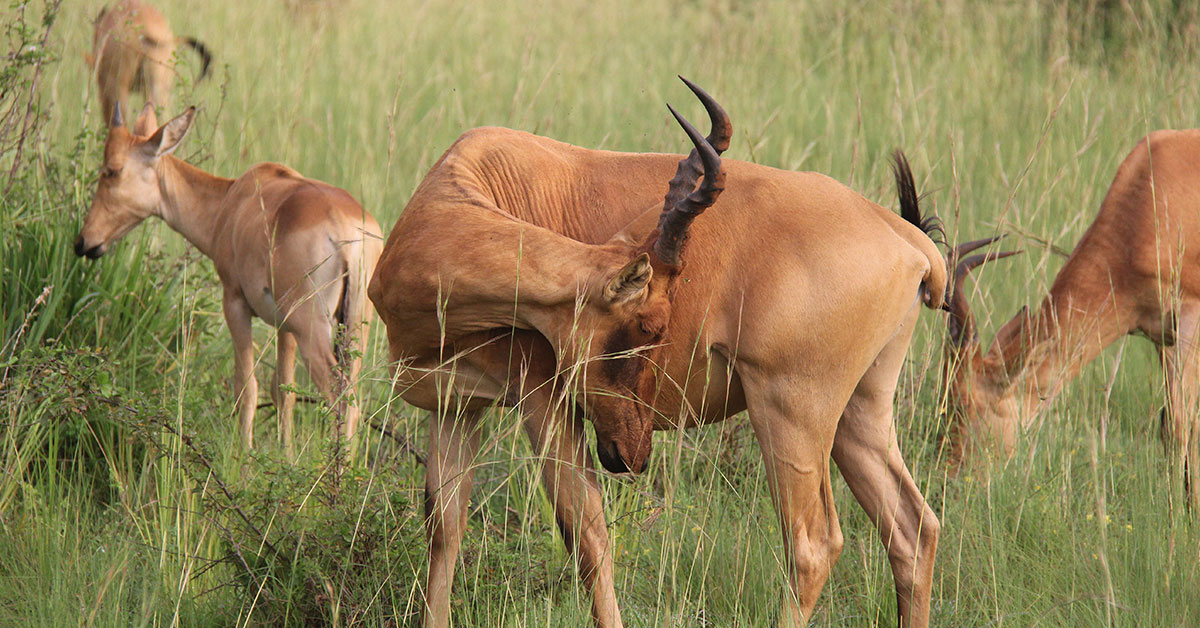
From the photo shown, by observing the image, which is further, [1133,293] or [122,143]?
[122,143]

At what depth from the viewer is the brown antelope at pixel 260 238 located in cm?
547

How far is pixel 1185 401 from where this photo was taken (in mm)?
5059

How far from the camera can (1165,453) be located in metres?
5.20

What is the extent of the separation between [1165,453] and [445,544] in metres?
3.32

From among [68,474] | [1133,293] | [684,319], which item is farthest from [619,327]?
[1133,293]

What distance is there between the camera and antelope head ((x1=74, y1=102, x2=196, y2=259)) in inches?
240

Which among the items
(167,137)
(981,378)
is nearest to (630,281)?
(981,378)

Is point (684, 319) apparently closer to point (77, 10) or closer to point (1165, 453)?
point (1165, 453)

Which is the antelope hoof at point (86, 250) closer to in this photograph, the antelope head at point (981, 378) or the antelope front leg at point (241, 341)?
the antelope front leg at point (241, 341)

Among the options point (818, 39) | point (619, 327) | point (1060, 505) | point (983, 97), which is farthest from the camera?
point (818, 39)

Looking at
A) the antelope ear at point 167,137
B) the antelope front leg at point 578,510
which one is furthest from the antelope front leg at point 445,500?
the antelope ear at point 167,137

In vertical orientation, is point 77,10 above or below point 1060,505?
above

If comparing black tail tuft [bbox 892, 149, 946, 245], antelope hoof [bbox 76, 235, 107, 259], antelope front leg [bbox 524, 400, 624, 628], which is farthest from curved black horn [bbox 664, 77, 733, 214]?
antelope hoof [bbox 76, 235, 107, 259]

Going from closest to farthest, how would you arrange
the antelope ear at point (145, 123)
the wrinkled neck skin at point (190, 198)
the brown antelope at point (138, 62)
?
the wrinkled neck skin at point (190, 198) < the antelope ear at point (145, 123) < the brown antelope at point (138, 62)
